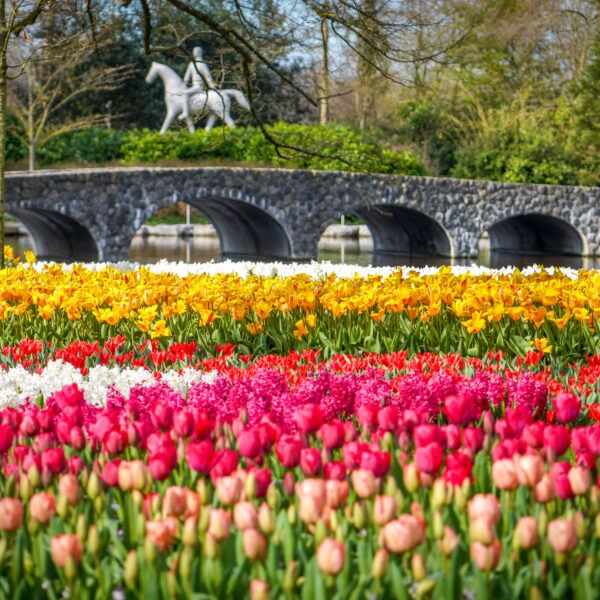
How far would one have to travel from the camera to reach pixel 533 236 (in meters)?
29.1

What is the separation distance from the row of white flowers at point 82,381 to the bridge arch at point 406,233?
19.6 m

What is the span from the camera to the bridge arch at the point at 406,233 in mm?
24672

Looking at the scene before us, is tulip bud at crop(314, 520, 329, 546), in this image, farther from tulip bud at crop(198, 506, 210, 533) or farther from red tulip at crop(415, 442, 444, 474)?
red tulip at crop(415, 442, 444, 474)

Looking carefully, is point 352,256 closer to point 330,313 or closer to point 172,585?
point 330,313

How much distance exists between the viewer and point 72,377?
3838 mm

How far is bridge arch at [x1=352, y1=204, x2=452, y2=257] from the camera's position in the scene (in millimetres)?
24672

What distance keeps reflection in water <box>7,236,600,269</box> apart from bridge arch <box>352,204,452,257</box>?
1.52 feet

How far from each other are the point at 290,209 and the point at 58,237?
21.7 feet

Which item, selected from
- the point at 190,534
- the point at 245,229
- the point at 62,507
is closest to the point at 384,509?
the point at 190,534

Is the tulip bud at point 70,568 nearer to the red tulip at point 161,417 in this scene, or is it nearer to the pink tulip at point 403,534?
the pink tulip at point 403,534

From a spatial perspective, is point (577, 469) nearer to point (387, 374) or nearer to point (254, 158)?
point (387, 374)

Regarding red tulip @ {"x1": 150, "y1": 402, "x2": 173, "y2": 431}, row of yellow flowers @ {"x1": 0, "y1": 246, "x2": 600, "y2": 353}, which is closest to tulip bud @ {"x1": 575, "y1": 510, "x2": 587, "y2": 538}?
red tulip @ {"x1": 150, "y1": 402, "x2": 173, "y2": 431}

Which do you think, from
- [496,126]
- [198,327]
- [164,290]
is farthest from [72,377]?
[496,126]

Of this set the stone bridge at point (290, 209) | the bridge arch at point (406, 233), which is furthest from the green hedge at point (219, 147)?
the bridge arch at point (406, 233)
